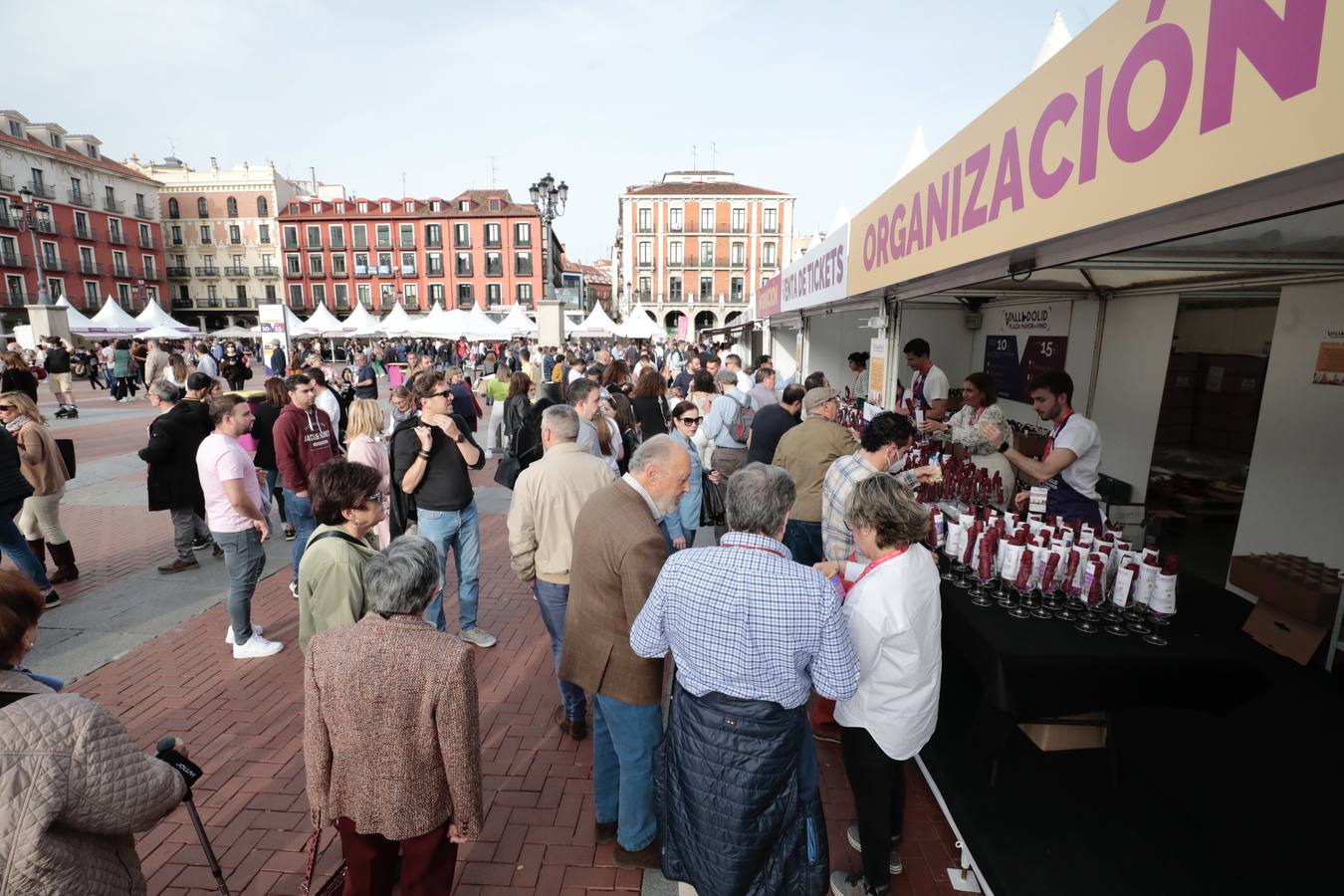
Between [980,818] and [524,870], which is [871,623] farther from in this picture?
[524,870]

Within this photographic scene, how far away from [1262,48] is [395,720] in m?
2.85

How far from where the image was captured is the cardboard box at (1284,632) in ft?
13.2

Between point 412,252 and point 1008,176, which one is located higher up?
point 412,252

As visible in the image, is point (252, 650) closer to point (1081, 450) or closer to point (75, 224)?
point (1081, 450)

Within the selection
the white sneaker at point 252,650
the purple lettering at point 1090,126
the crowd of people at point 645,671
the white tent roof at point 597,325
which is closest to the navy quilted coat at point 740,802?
the crowd of people at point 645,671

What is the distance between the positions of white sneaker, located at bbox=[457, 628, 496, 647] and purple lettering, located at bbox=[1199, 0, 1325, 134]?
4.51 meters

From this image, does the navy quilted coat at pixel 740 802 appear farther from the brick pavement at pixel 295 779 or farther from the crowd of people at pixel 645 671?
the brick pavement at pixel 295 779

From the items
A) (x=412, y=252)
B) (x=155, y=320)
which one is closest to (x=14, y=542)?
(x=155, y=320)

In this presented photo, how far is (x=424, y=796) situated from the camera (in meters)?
1.97

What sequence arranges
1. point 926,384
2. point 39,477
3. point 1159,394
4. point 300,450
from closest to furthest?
point 300,450, point 39,477, point 1159,394, point 926,384

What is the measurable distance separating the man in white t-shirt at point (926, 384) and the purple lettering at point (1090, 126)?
4127 millimetres

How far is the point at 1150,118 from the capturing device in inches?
71.4

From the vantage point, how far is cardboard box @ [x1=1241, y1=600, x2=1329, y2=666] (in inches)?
159

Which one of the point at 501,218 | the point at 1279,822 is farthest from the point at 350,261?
the point at 1279,822
